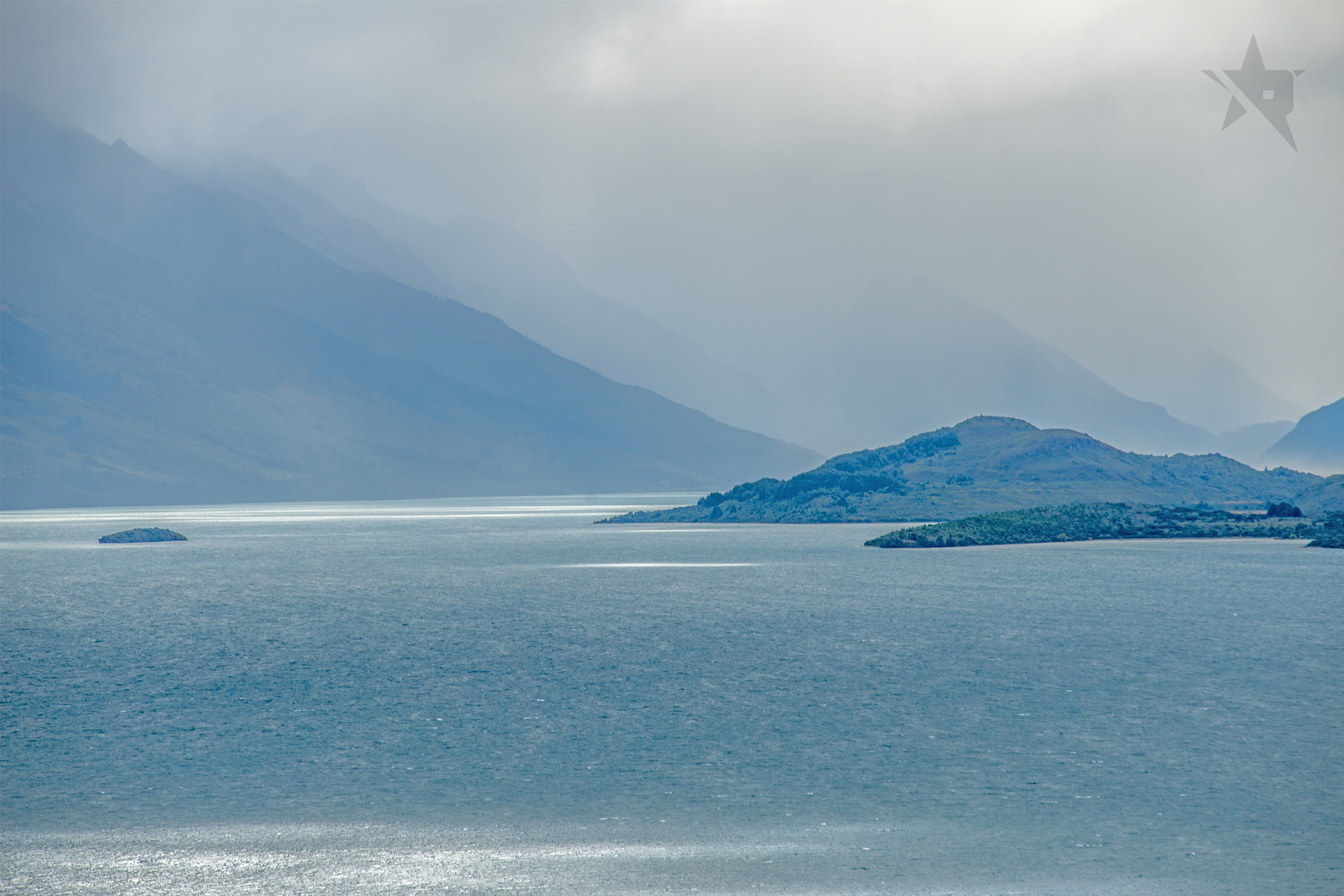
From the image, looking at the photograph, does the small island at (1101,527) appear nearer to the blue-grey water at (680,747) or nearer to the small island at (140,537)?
the blue-grey water at (680,747)

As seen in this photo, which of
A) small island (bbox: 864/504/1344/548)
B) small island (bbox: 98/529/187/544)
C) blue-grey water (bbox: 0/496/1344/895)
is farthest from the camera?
small island (bbox: 98/529/187/544)

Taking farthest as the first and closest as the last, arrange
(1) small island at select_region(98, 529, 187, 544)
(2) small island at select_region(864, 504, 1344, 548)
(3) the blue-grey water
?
1. (1) small island at select_region(98, 529, 187, 544)
2. (2) small island at select_region(864, 504, 1344, 548)
3. (3) the blue-grey water

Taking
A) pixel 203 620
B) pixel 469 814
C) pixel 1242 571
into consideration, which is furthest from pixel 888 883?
pixel 1242 571

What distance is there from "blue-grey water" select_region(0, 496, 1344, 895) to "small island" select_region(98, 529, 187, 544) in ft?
367

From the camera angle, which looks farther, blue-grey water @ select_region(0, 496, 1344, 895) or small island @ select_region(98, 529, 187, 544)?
small island @ select_region(98, 529, 187, 544)

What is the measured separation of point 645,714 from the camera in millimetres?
37875

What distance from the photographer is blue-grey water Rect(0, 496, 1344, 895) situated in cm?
2141

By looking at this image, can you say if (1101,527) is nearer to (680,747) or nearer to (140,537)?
(140,537)

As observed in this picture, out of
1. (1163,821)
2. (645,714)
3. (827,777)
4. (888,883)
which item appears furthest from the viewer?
(645,714)

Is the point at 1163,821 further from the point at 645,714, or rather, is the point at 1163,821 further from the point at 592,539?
the point at 592,539

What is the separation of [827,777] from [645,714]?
405 inches

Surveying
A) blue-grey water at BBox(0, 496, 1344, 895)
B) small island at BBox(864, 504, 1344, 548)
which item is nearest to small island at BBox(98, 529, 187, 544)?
small island at BBox(864, 504, 1344, 548)

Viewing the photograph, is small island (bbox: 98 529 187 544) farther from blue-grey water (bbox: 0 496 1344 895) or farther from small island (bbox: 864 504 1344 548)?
blue-grey water (bbox: 0 496 1344 895)

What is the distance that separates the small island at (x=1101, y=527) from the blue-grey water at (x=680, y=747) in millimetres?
79959
